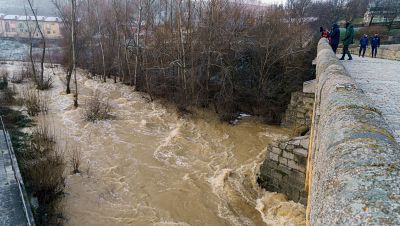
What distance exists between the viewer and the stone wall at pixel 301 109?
45.0 feet

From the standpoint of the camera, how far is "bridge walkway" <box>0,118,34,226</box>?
6863 millimetres

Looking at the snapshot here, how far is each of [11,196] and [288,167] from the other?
7118 mm

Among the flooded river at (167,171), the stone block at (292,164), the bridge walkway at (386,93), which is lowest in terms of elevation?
the flooded river at (167,171)

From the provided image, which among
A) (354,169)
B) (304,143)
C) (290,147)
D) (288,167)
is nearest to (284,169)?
(288,167)

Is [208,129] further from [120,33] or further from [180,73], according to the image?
[120,33]

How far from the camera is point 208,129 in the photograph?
15.9m

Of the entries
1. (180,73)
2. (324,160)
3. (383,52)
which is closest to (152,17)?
(180,73)

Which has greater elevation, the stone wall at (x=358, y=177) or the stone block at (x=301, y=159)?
the stone wall at (x=358, y=177)

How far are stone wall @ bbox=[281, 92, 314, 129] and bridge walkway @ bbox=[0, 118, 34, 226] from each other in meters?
10.2


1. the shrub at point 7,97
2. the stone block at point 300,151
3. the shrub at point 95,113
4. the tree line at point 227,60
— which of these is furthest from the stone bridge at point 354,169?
the shrub at point 7,97

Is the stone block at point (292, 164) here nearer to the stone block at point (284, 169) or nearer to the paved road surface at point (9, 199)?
the stone block at point (284, 169)

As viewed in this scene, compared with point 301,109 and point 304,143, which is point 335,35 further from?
point 304,143

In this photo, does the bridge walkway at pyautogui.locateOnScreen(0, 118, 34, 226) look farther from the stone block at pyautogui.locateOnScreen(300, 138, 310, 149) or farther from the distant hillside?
the distant hillside

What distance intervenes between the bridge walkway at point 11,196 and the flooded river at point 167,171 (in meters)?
1.21
